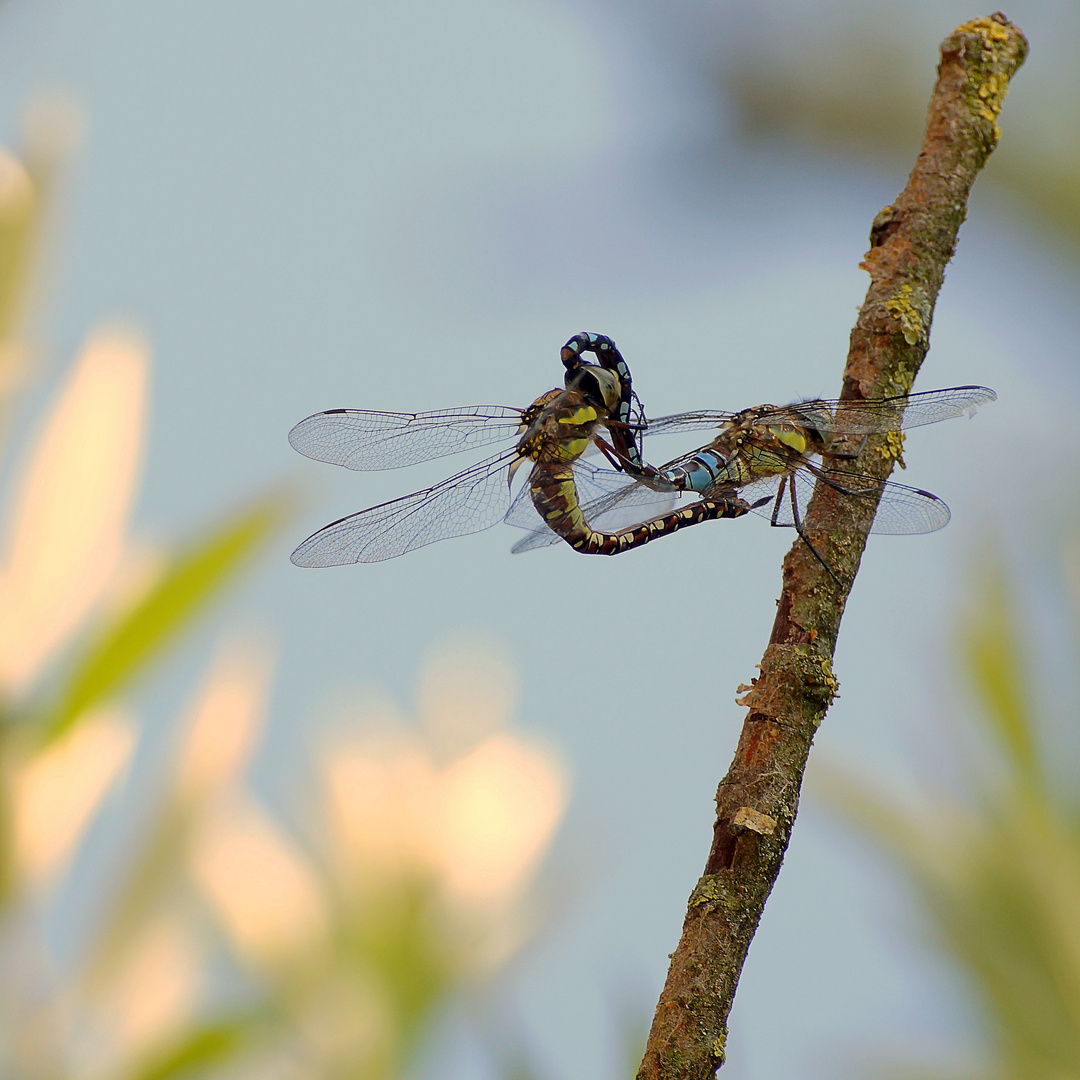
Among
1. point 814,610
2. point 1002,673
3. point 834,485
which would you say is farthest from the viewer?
point 1002,673

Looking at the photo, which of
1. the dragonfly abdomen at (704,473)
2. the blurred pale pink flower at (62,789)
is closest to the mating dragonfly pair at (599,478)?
the dragonfly abdomen at (704,473)

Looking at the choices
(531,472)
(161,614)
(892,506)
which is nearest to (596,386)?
(531,472)

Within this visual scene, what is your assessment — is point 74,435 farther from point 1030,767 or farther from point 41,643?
point 1030,767

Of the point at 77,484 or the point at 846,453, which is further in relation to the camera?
the point at 77,484

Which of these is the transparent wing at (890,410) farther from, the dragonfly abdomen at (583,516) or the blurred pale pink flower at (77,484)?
the blurred pale pink flower at (77,484)

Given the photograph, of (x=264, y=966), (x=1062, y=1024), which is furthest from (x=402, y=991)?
(x=1062, y=1024)

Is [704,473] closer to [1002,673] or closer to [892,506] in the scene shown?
[892,506]

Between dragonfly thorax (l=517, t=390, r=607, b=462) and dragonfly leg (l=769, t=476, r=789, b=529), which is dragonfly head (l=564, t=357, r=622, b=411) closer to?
dragonfly thorax (l=517, t=390, r=607, b=462)
